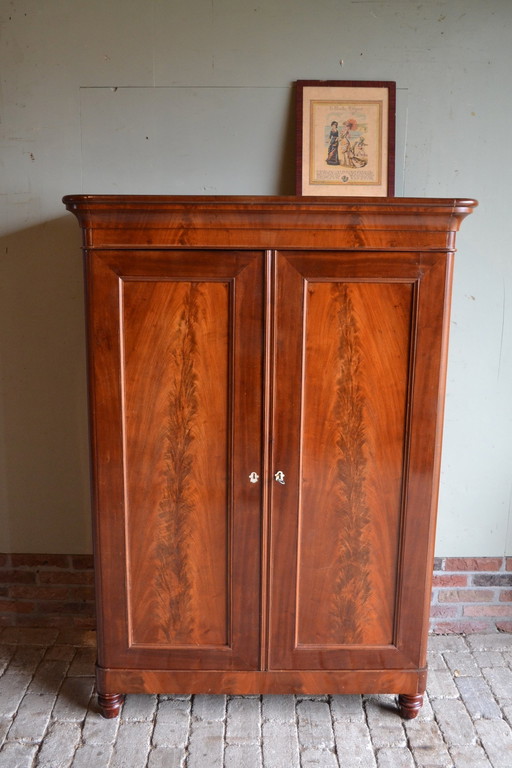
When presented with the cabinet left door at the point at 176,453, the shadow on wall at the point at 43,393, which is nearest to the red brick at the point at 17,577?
the shadow on wall at the point at 43,393

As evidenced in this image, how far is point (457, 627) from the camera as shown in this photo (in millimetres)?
2752

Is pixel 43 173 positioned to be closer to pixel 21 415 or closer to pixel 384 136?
pixel 21 415

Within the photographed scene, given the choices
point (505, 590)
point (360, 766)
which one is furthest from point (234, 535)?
point (505, 590)

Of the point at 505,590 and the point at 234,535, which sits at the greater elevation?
the point at 234,535

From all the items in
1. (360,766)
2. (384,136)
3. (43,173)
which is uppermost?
(384,136)

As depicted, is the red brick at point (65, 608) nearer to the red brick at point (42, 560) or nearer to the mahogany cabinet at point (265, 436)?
the red brick at point (42, 560)

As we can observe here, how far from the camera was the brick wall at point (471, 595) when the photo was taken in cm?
272

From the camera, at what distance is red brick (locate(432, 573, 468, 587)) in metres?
2.72

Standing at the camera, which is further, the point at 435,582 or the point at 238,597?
the point at 435,582

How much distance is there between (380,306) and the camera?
1.97m

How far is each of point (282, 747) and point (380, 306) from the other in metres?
1.47

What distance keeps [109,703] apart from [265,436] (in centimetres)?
110

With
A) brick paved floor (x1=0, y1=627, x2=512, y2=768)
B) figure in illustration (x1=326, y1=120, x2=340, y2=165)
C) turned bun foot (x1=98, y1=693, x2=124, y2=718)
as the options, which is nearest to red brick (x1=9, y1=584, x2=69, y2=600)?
brick paved floor (x1=0, y1=627, x2=512, y2=768)

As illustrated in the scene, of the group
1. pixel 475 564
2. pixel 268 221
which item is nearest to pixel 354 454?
pixel 268 221
